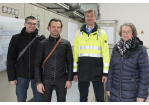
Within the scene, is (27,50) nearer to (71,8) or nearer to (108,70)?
(108,70)

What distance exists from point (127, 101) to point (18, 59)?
4.58 ft

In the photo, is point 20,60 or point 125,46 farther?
point 20,60

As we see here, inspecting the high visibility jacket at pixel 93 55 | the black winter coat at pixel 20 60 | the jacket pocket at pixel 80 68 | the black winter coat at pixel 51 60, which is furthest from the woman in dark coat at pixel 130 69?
the black winter coat at pixel 20 60

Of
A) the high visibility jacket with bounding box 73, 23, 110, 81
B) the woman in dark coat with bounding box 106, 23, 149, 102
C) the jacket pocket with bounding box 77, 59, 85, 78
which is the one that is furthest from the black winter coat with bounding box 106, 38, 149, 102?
the jacket pocket with bounding box 77, 59, 85, 78

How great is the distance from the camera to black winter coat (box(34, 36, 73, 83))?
64.9 inches

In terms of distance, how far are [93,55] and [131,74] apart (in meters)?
0.49

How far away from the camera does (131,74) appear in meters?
1.44

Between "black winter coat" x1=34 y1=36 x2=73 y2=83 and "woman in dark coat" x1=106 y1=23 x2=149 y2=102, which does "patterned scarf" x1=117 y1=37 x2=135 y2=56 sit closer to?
"woman in dark coat" x1=106 y1=23 x2=149 y2=102

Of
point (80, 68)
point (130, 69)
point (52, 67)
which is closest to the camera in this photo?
point (130, 69)

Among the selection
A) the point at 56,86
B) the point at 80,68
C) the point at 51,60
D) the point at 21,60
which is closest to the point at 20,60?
the point at 21,60

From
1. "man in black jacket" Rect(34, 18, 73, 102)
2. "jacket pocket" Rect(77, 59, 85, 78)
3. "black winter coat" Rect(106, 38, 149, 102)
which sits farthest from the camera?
"jacket pocket" Rect(77, 59, 85, 78)

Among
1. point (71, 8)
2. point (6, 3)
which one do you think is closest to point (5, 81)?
point (6, 3)

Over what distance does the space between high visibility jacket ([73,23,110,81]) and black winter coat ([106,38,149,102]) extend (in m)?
0.22

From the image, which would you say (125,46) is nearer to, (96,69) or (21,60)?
(96,69)
